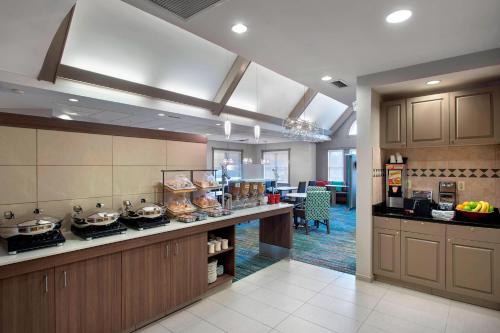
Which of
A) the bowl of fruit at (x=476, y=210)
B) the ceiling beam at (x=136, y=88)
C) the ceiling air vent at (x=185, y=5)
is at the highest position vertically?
the ceiling beam at (x=136, y=88)

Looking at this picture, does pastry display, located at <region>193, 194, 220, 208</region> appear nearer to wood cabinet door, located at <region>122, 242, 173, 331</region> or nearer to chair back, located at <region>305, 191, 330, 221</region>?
wood cabinet door, located at <region>122, 242, 173, 331</region>

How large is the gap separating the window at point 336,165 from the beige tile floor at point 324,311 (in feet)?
25.4

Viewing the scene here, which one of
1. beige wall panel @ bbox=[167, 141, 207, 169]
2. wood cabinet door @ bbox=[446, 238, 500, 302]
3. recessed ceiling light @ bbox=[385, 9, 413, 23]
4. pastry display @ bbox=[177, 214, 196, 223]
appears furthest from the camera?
beige wall panel @ bbox=[167, 141, 207, 169]

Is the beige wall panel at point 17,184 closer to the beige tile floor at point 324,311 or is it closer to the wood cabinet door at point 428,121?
the beige tile floor at point 324,311

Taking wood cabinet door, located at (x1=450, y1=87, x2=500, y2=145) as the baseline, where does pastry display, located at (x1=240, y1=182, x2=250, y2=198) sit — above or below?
below

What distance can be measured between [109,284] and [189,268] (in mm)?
797

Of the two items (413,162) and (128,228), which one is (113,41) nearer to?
(128,228)

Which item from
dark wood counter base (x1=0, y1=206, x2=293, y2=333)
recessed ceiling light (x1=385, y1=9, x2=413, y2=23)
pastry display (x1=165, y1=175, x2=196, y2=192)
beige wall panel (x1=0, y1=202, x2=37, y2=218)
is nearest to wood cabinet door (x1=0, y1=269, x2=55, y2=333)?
dark wood counter base (x1=0, y1=206, x2=293, y2=333)

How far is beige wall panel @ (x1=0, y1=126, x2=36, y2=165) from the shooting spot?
2092 millimetres

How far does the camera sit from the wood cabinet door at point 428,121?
3211 millimetres

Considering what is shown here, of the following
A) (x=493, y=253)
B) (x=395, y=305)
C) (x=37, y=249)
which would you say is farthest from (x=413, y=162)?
(x=37, y=249)

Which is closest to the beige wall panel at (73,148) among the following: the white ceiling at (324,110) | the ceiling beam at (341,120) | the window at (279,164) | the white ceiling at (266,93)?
the white ceiling at (266,93)

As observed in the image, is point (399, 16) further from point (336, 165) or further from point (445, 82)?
point (336, 165)

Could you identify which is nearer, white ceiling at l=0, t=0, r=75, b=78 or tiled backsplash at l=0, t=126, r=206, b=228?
tiled backsplash at l=0, t=126, r=206, b=228
